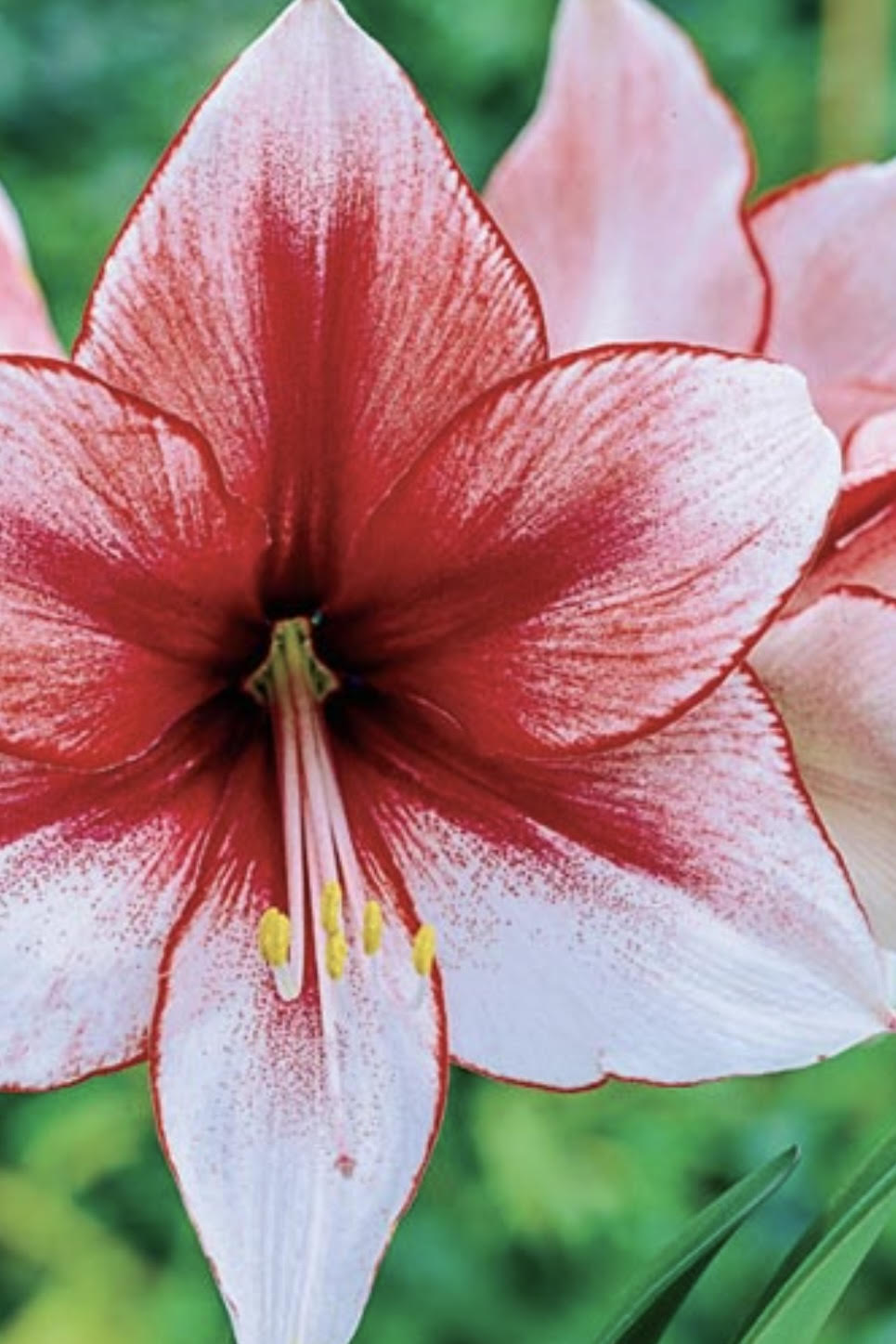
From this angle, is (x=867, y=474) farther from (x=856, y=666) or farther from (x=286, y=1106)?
(x=286, y=1106)

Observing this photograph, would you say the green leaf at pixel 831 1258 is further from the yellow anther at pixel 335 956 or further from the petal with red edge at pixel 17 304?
the petal with red edge at pixel 17 304

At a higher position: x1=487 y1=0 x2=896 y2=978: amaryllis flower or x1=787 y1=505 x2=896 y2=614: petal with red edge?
x1=487 y1=0 x2=896 y2=978: amaryllis flower

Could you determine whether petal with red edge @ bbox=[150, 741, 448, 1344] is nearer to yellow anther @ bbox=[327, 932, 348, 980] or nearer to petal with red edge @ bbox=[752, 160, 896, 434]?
yellow anther @ bbox=[327, 932, 348, 980]

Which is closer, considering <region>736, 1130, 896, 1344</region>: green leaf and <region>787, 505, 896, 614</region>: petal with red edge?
<region>736, 1130, 896, 1344</region>: green leaf

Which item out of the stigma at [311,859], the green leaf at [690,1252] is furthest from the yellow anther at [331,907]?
the green leaf at [690,1252]

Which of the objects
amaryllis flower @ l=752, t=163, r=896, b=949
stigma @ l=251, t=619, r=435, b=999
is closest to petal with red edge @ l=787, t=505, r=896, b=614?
amaryllis flower @ l=752, t=163, r=896, b=949
